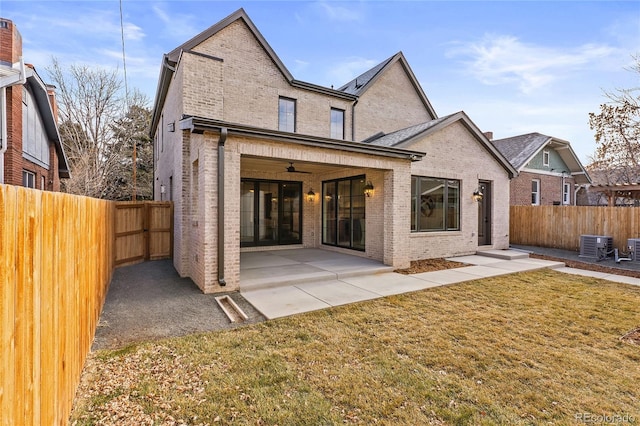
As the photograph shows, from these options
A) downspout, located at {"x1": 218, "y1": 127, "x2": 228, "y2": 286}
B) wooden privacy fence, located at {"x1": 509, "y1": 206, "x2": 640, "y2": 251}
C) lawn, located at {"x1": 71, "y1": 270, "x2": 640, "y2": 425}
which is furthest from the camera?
wooden privacy fence, located at {"x1": 509, "y1": 206, "x2": 640, "y2": 251}

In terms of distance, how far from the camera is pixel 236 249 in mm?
6543

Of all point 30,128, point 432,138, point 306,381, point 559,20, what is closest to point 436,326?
point 306,381

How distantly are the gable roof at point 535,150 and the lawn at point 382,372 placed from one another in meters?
15.4

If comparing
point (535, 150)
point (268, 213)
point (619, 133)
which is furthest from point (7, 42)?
point (619, 133)

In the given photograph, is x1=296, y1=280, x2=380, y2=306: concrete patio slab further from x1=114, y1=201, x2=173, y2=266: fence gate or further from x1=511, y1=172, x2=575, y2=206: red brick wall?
x1=511, y1=172, x2=575, y2=206: red brick wall

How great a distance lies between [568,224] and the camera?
43.1 feet

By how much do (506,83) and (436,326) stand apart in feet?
47.4

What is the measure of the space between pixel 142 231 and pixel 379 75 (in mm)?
11912

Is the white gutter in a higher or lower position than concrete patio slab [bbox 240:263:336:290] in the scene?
higher

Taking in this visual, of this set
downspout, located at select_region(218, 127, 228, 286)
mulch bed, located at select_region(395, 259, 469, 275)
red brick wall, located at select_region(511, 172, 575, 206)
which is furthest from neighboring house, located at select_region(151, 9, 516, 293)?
red brick wall, located at select_region(511, 172, 575, 206)

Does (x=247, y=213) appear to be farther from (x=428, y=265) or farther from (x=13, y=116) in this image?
(x=13, y=116)

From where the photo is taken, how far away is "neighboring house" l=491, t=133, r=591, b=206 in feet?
60.0

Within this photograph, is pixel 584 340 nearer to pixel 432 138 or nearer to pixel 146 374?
pixel 146 374

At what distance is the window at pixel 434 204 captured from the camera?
10181mm
